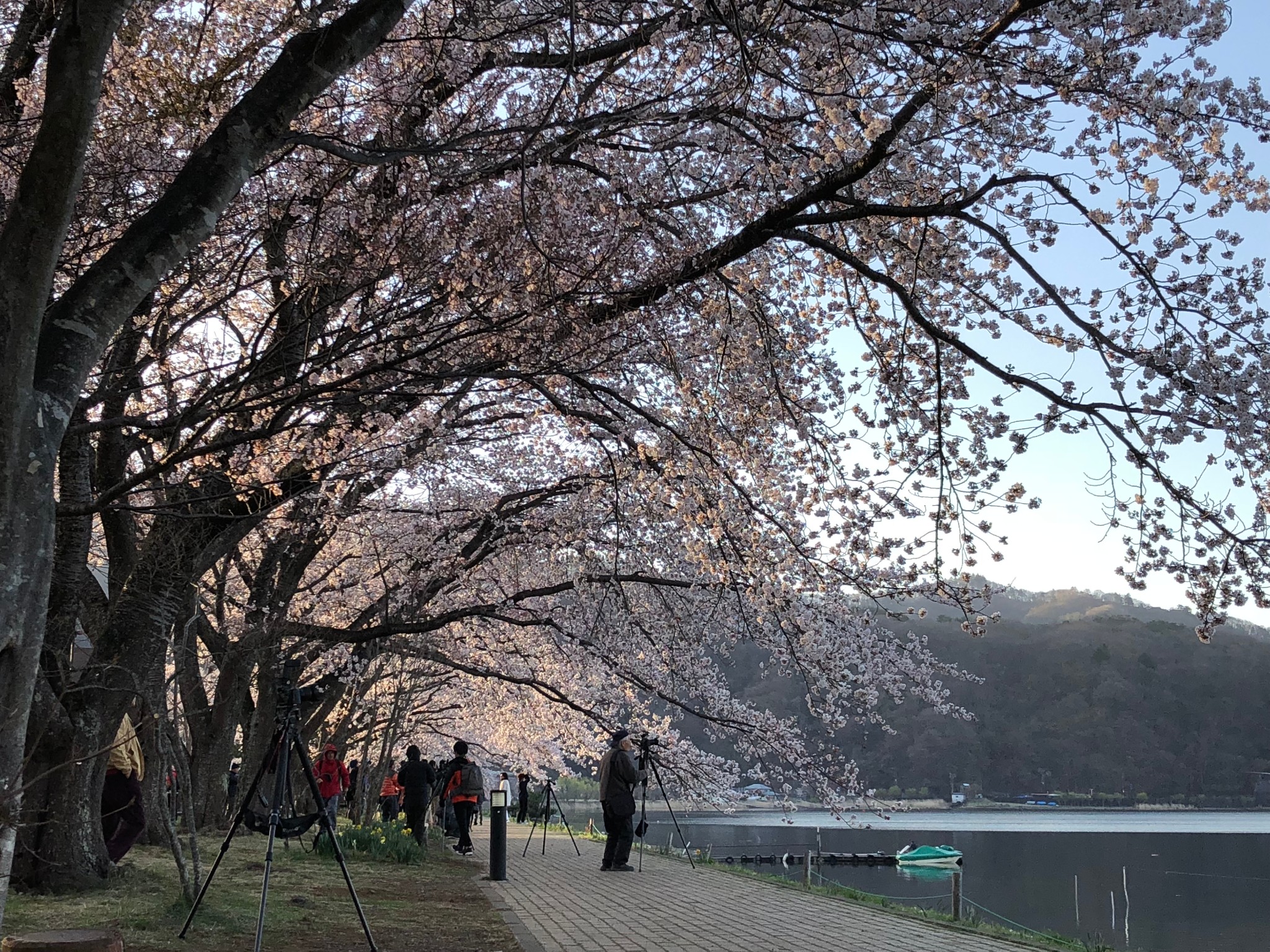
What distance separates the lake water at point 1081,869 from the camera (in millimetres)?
22812

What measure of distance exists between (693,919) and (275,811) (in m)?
3.86

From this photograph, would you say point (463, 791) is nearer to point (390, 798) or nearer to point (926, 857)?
point (390, 798)

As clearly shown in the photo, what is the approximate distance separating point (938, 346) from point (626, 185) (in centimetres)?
222

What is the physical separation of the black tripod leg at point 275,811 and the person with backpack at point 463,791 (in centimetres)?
844

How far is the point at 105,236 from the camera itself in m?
6.70

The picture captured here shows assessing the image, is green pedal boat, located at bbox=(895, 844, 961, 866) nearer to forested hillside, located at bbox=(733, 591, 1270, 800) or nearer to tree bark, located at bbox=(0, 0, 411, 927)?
tree bark, located at bbox=(0, 0, 411, 927)

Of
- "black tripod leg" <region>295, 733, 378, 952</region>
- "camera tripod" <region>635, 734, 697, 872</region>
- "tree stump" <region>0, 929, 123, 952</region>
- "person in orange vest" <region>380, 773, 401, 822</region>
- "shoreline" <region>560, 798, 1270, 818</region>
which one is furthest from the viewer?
"shoreline" <region>560, 798, 1270, 818</region>

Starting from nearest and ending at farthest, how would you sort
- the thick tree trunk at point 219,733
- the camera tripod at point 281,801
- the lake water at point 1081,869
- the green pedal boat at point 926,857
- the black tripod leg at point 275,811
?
the black tripod leg at point 275,811 < the camera tripod at point 281,801 < the thick tree trunk at point 219,733 < the lake water at point 1081,869 < the green pedal boat at point 926,857

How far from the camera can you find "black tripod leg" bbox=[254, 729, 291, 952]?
208 inches

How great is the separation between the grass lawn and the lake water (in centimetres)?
711

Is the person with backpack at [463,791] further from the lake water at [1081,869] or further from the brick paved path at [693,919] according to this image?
the lake water at [1081,869]

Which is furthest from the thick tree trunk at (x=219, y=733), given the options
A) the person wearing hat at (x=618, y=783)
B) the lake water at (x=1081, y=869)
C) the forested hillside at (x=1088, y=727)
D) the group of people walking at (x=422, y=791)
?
the forested hillside at (x=1088, y=727)

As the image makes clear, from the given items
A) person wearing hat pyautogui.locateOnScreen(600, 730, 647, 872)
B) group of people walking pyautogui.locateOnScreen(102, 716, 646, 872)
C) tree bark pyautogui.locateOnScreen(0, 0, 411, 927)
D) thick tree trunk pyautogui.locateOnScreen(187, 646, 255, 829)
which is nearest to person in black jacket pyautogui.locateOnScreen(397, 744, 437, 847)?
group of people walking pyautogui.locateOnScreen(102, 716, 646, 872)

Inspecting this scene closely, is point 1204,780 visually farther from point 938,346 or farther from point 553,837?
point 938,346
